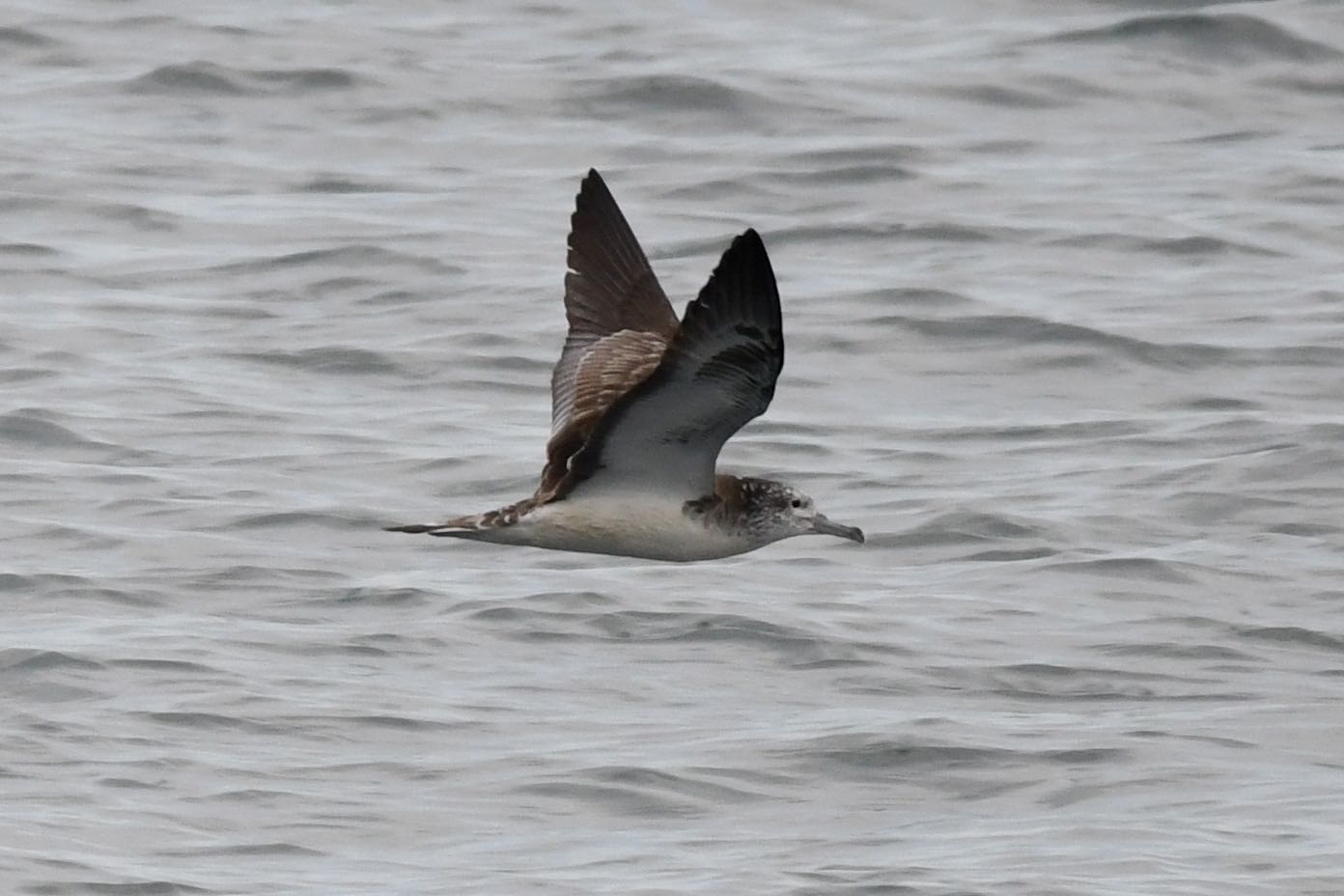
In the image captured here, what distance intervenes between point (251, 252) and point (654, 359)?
7.12 meters

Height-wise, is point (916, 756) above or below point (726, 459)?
below

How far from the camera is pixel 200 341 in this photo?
595 inches

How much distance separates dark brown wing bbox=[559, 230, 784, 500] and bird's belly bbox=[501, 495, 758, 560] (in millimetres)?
56

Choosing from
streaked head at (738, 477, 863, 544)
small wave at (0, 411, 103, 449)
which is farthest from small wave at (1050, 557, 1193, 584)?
small wave at (0, 411, 103, 449)

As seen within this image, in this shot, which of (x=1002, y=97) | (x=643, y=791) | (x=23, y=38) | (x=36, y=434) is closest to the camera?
(x=643, y=791)

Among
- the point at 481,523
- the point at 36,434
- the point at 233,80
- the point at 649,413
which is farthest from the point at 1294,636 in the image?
the point at 233,80

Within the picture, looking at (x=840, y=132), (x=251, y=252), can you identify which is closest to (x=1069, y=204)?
(x=840, y=132)

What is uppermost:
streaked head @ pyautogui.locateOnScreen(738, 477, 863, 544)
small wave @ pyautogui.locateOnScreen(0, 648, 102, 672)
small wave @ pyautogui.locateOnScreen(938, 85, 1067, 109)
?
small wave @ pyautogui.locateOnScreen(938, 85, 1067, 109)

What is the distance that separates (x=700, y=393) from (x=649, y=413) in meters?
0.25

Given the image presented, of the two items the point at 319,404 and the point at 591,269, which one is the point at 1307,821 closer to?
the point at 591,269

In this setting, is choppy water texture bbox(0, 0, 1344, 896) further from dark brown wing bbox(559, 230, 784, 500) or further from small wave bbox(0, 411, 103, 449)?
Result: dark brown wing bbox(559, 230, 784, 500)

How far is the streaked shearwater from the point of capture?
28.1 feet

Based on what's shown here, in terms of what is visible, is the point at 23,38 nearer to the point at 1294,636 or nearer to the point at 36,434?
the point at 36,434

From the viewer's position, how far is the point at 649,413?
9.09 meters
